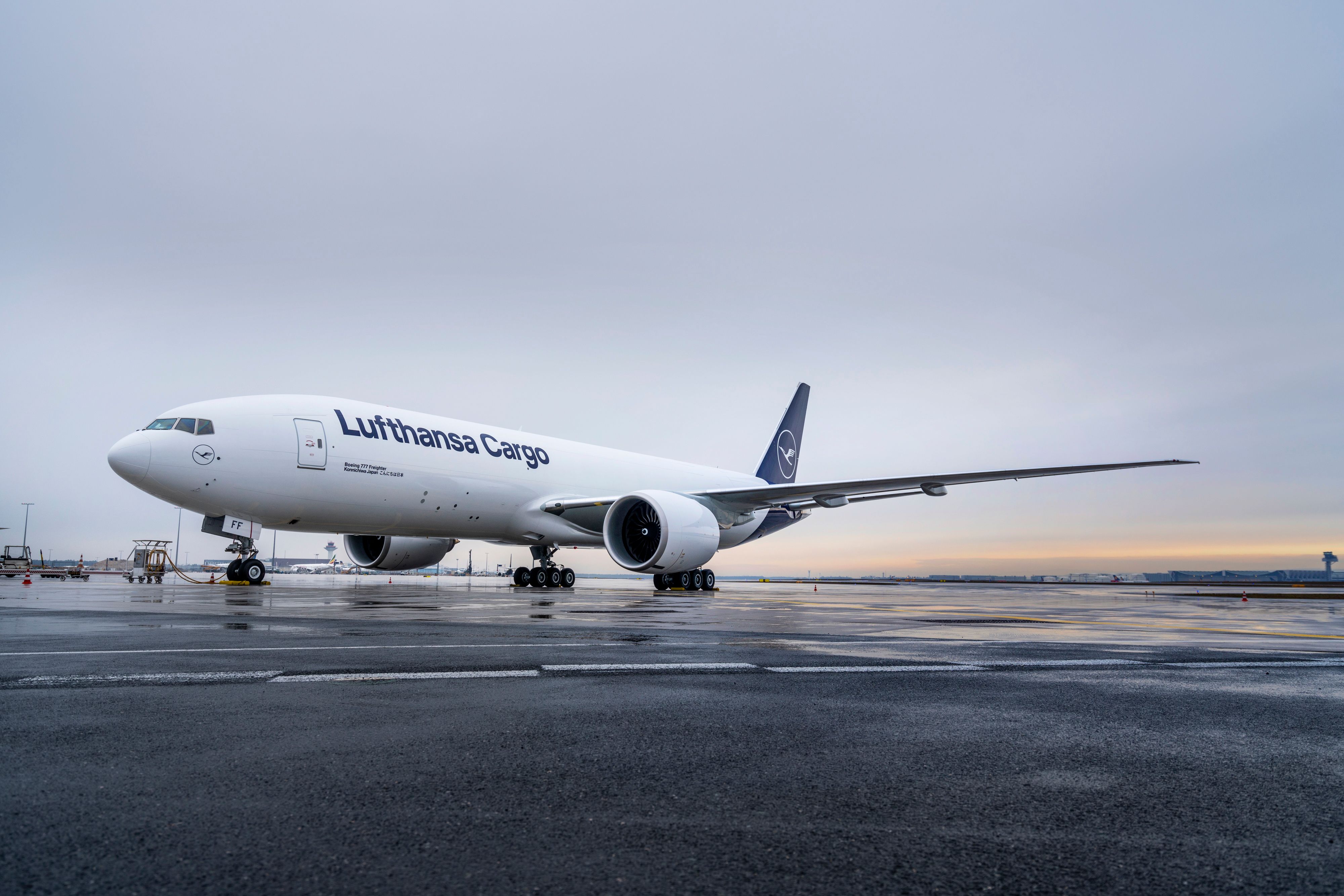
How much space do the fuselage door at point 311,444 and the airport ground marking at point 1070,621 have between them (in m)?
9.70

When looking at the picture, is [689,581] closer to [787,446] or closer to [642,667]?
[787,446]

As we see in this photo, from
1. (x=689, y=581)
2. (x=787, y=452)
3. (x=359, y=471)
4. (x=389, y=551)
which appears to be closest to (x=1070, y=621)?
(x=689, y=581)

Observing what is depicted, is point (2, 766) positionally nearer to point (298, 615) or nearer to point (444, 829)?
point (444, 829)

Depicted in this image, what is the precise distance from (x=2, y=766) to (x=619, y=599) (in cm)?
1289

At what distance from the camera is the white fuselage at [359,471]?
15.4 meters

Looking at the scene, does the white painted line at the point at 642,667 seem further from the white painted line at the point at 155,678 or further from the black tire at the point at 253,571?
the black tire at the point at 253,571

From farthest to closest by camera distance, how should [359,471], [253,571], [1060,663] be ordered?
[253,571] → [359,471] → [1060,663]

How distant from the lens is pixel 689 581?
902 inches

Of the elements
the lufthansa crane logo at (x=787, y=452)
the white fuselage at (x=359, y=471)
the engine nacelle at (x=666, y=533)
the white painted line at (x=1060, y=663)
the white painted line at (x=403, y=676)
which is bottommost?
the white painted line at (x=1060, y=663)

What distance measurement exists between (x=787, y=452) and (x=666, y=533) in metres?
15.7

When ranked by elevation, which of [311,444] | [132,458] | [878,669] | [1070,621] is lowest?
[1070,621]

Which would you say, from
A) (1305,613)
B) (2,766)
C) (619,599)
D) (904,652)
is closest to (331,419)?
(619,599)

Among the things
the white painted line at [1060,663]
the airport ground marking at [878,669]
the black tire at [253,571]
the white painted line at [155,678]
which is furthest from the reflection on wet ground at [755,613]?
the white painted line at [155,678]

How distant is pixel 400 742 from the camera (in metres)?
2.63
